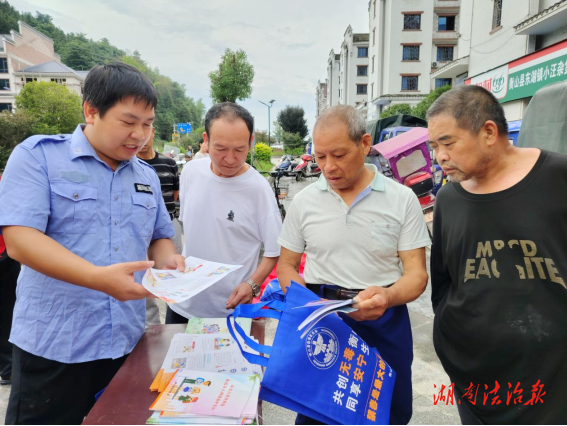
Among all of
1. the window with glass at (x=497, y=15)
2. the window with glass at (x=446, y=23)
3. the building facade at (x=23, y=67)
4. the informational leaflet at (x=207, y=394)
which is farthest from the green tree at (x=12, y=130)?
the window with glass at (x=446, y=23)

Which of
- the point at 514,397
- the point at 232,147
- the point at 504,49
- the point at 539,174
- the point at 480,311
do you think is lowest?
the point at 514,397

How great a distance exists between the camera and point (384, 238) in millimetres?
1448

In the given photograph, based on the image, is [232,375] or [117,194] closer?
[232,375]

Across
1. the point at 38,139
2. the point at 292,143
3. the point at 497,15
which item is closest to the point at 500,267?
the point at 38,139

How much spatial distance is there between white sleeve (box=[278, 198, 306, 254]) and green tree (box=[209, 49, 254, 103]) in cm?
2555

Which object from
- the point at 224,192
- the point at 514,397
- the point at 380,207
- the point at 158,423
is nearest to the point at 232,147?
the point at 224,192

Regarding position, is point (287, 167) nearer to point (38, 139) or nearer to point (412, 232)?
point (412, 232)

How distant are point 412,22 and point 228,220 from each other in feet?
100

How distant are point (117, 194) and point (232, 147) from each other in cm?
69

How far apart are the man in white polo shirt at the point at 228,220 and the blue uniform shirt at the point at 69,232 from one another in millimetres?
620

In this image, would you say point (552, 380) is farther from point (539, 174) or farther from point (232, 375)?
point (232, 375)

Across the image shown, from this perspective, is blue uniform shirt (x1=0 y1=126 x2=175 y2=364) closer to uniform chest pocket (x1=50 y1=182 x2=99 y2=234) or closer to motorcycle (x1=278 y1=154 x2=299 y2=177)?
uniform chest pocket (x1=50 y1=182 x2=99 y2=234)

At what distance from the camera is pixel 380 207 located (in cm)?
147

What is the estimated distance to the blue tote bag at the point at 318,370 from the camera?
104 centimetres
